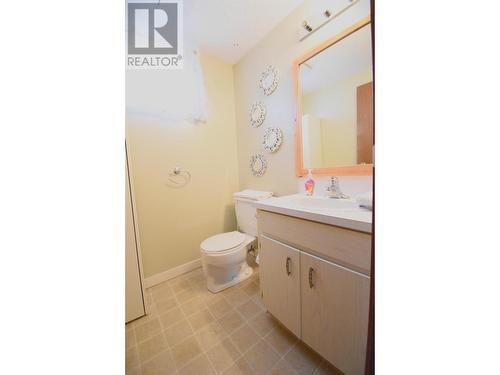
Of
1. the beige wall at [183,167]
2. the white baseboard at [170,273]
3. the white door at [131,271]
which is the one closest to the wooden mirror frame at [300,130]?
the beige wall at [183,167]

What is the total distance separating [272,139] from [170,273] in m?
1.66

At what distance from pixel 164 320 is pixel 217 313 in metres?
0.38

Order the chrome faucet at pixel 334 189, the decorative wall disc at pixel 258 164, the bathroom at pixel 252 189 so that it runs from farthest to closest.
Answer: the decorative wall disc at pixel 258 164 < the chrome faucet at pixel 334 189 < the bathroom at pixel 252 189

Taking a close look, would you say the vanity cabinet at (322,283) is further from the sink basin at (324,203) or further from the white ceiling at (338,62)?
the white ceiling at (338,62)

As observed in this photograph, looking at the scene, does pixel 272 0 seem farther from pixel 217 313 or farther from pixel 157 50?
pixel 217 313

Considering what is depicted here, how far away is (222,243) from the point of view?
1.49m

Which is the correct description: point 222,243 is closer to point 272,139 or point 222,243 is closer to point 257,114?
point 272,139

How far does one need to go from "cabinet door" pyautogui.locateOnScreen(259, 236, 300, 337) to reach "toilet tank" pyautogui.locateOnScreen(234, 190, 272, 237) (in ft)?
1.89

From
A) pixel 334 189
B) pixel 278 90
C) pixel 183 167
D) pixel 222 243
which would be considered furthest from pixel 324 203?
pixel 183 167

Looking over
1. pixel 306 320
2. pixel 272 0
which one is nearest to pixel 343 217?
pixel 306 320

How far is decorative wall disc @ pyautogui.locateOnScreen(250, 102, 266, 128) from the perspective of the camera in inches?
66.6

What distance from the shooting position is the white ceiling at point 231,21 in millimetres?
1313

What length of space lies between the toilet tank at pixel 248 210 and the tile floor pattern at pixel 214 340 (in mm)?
541
